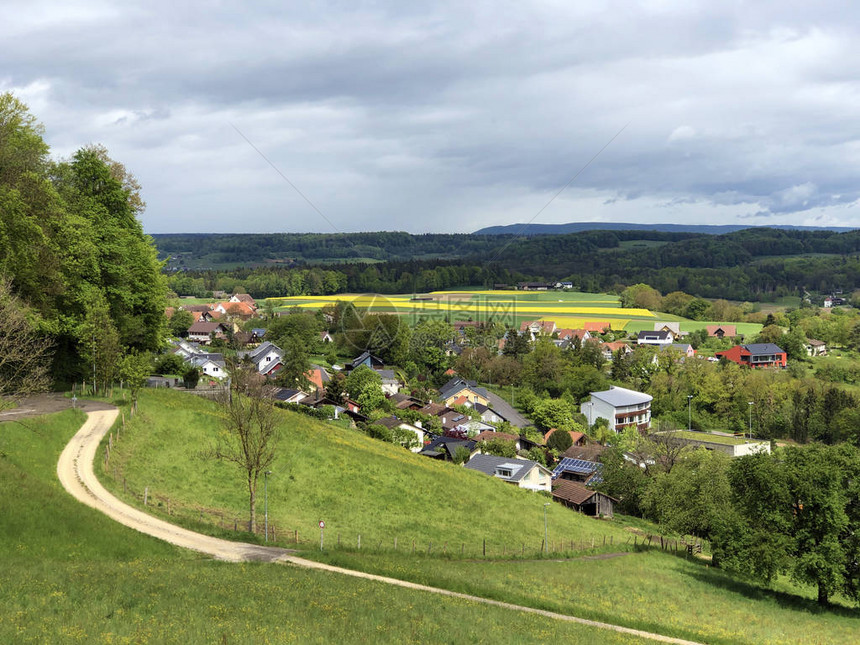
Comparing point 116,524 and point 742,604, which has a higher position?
point 116,524

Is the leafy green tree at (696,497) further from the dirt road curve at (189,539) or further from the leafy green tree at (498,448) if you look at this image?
the dirt road curve at (189,539)

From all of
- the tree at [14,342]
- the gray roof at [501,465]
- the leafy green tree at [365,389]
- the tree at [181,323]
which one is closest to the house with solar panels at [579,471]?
the gray roof at [501,465]

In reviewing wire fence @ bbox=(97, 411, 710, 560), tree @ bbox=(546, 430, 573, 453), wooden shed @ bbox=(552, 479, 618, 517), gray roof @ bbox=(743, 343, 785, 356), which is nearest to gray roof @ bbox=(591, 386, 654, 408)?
tree @ bbox=(546, 430, 573, 453)

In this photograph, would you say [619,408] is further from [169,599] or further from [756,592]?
[169,599]

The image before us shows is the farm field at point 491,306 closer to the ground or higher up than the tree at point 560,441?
higher up

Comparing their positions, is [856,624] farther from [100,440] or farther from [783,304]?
[783,304]

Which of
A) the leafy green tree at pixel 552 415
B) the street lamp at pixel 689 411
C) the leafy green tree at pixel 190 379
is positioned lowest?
A: the street lamp at pixel 689 411

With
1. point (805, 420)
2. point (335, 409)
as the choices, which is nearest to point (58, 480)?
point (335, 409)

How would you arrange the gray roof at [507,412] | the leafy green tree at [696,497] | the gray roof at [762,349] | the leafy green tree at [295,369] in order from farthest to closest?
the gray roof at [762,349]
the gray roof at [507,412]
the leafy green tree at [295,369]
the leafy green tree at [696,497]
